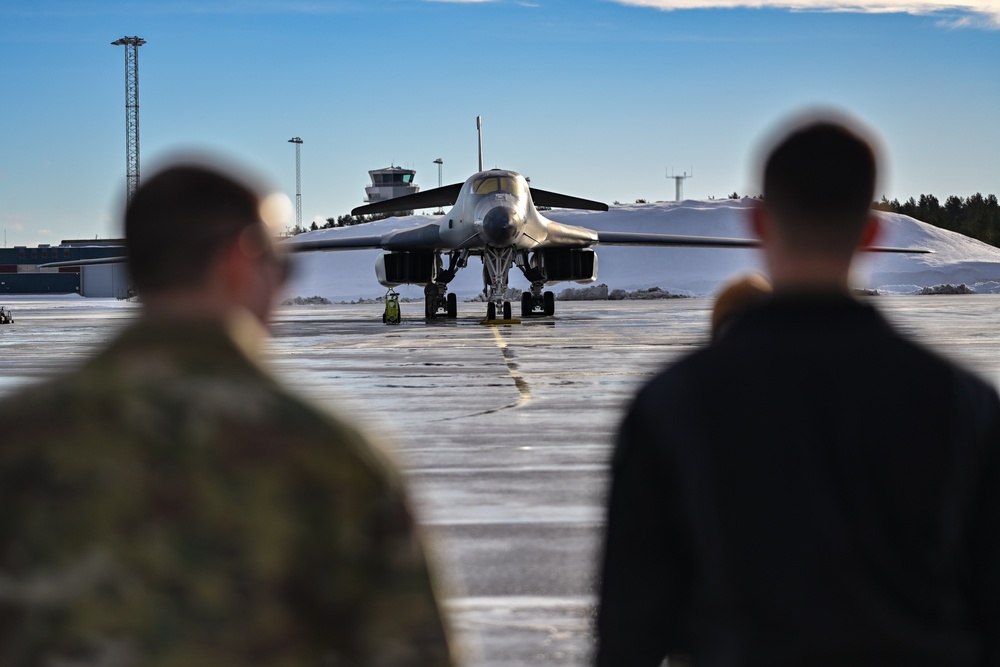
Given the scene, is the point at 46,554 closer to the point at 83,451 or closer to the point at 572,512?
the point at 83,451

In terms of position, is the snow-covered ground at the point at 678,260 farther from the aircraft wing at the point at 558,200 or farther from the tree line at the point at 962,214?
the aircraft wing at the point at 558,200

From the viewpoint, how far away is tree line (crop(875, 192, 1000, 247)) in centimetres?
13200

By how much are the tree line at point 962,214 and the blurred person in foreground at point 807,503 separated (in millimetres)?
134872

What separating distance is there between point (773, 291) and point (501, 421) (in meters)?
9.46

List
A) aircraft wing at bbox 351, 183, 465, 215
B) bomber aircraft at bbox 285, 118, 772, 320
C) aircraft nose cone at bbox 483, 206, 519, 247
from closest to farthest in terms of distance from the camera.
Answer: aircraft nose cone at bbox 483, 206, 519, 247
bomber aircraft at bbox 285, 118, 772, 320
aircraft wing at bbox 351, 183, 465, 215

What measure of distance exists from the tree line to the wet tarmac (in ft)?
364

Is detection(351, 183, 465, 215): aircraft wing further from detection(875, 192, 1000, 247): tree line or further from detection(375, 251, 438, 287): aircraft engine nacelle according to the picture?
detection(875, 192, 1000, 247): tree line

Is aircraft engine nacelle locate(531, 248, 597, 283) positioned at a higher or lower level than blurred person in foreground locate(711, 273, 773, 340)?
higher

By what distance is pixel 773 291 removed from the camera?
236cm

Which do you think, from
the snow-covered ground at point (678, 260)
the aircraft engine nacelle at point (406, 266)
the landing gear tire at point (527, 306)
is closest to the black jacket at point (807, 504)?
the aircraft engine nacelle at point (406, 266)

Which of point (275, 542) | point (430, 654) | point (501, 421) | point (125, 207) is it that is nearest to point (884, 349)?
point (430, 654)

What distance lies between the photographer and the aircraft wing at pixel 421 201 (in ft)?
120

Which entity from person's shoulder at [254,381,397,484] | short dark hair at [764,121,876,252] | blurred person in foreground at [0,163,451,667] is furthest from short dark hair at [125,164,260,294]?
short dark hair at [764,121,876,252]

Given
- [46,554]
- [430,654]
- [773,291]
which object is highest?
[773,291]
